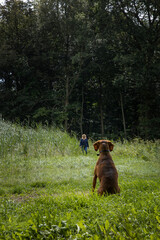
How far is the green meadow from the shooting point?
289 centimetres

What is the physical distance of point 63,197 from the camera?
4.78m

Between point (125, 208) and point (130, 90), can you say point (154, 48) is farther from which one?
point (125, 208)

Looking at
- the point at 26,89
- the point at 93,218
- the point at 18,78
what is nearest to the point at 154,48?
the point at 26,89

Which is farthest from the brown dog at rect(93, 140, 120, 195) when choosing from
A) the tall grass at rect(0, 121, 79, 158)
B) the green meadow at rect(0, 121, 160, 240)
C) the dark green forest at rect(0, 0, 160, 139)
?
the dark green forest at rect(0, 0, 160, 139)

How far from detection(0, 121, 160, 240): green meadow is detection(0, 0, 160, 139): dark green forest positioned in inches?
428

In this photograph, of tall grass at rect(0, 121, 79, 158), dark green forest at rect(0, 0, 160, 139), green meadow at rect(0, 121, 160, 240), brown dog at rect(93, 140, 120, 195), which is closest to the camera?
green meadow at rect(0, 121, 160, 240)

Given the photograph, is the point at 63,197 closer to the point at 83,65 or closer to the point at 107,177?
the point at 107,177

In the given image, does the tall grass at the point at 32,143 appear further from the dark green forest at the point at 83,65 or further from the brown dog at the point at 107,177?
the dark green forest at the point at 83,65

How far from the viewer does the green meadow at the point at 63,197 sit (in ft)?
9.47

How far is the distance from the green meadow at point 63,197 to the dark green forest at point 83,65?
10.9 m

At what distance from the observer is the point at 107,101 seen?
28.1 meters

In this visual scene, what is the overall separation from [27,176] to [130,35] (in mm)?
18807

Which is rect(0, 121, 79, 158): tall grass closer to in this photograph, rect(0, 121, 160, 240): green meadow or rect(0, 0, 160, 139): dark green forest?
rect(0, 121, 160, 240): green meadow

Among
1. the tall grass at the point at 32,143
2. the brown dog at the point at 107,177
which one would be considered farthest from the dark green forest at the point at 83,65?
the brown dog at the point at 107,177
